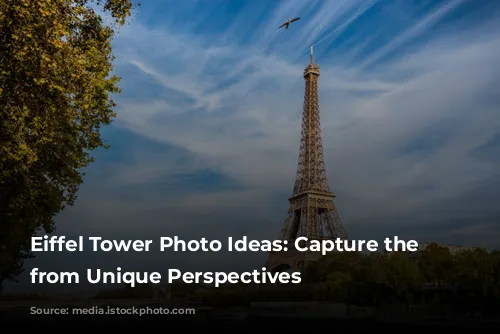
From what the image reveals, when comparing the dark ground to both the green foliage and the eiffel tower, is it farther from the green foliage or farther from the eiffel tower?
the eiffel tower

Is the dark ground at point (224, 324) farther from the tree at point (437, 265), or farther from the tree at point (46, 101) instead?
the tree at point (437, 265)

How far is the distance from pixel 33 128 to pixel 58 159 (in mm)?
3421

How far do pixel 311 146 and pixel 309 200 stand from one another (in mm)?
10322

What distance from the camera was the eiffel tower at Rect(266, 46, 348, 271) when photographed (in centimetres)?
7712

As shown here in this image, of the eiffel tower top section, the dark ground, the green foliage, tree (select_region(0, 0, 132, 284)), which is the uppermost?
the eiffel tower top section

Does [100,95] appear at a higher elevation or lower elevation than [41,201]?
higher

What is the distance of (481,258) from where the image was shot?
4412 cm

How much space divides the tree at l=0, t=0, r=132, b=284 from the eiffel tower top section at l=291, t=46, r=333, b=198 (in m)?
62.4

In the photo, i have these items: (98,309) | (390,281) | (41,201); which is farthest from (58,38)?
(98,309)

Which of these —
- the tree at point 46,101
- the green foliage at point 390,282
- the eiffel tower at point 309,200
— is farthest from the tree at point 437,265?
the tree at point 46,101

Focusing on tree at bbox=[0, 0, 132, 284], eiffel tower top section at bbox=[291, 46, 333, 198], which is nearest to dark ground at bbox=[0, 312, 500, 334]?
tree at bbox=[0, 0, 132, 284]

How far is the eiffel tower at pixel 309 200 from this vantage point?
253 ft

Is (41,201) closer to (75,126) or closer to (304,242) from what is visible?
(75,126)

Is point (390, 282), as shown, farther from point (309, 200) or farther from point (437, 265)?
point (309, 200)
